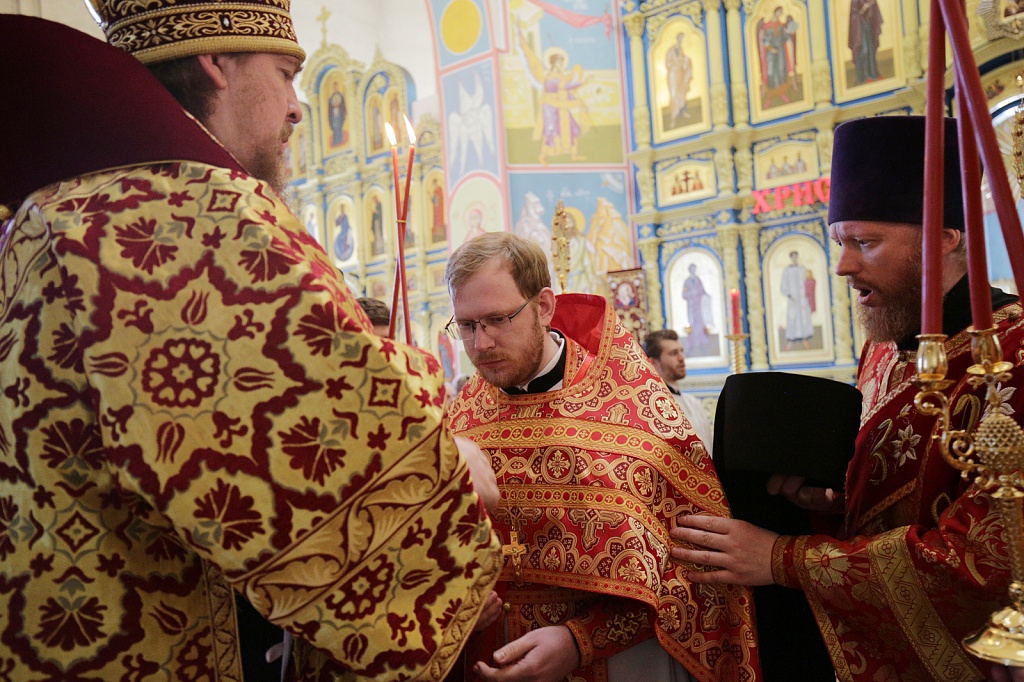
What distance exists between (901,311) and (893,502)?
508 millimetres

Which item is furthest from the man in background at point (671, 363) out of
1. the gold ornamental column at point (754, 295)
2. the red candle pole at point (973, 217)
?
the red candle pole at point (973, 217)

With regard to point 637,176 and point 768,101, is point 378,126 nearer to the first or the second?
point 637,176

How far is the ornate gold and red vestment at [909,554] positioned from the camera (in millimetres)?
1620

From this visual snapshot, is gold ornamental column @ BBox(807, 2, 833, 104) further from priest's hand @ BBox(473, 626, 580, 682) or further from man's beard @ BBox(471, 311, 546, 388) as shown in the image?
priest's hand @ BBox(473, 626, 580, 682)

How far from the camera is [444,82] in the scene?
15133 millimetres

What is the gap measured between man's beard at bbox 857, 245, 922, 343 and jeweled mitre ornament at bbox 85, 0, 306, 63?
A: 1.63m

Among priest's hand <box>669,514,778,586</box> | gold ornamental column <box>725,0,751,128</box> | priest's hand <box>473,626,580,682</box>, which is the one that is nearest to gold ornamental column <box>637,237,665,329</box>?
gold ornamental column <box>725,0,751,128</box>

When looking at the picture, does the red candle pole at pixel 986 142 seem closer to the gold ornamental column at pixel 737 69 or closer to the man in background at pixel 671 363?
the man in background at pixel 671 363

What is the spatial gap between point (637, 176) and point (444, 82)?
416 centimetres

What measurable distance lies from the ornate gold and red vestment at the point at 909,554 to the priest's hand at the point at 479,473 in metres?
0.88

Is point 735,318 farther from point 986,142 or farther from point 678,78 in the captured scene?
point 678,78

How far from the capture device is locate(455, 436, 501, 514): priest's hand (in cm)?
126

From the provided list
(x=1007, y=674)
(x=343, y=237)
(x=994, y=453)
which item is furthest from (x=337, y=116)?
(x=994, y=453)

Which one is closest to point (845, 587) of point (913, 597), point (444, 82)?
point (913, 597)
